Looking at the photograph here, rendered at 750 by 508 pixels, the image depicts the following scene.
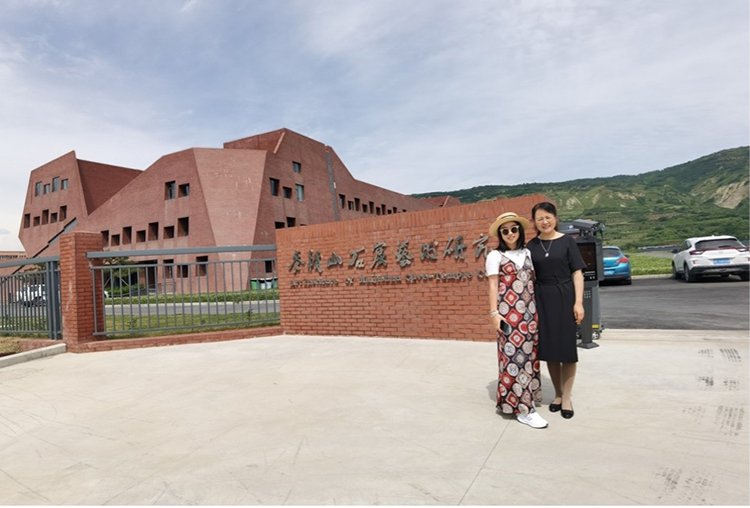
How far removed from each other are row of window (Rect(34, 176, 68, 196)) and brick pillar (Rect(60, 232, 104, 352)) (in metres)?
47.5

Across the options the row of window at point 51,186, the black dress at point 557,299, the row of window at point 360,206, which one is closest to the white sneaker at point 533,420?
the black dress at point 557,299

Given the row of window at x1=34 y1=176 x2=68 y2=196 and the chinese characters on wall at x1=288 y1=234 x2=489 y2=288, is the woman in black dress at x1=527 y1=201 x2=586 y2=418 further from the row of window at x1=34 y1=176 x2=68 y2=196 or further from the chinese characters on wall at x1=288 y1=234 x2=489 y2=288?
the row of window at x1=34 y1=176 x2=68 y2=196

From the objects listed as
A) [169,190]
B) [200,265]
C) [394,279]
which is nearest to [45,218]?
[169,190]

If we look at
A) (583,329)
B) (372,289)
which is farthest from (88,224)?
(583,329)

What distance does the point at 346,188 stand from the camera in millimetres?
46938

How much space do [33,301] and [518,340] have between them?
27.9 feet

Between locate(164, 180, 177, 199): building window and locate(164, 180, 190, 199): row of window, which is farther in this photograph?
locate(164, 180, 177, 199): building window

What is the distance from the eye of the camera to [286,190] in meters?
38.2

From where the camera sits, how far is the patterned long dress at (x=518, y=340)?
3393mm

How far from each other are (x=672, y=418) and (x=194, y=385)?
442 cm

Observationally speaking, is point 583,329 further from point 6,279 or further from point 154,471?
point 6,279

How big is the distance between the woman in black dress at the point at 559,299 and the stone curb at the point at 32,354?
7183 millimetres

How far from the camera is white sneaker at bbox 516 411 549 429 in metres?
3.23

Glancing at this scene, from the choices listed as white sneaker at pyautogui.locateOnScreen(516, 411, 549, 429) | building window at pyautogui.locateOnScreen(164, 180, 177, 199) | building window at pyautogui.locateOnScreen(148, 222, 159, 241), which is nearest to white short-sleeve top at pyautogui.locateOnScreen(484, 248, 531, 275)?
white sneaker at pyautogui.locateOnScreen(516, 411, 549, 429)
